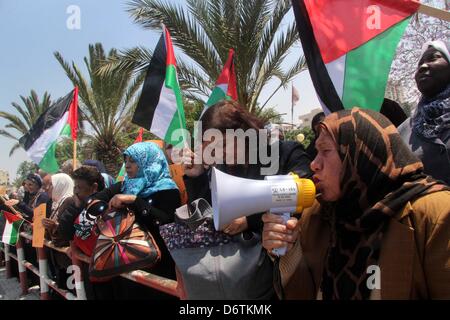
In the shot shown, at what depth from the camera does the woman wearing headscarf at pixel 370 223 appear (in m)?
1.18

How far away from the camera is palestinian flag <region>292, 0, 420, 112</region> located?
2.40 meters

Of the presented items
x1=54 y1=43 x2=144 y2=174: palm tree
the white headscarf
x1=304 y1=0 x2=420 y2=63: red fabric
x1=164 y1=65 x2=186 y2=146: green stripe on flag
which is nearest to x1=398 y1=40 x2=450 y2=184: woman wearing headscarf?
x1=304 y1=0 x2=420 y2=63: red fabric

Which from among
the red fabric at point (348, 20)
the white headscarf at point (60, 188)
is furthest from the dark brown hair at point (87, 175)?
the red fabric at point (348, 20)

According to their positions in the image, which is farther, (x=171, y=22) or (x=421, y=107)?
(x=171, y=22)

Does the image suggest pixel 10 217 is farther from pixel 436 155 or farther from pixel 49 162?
pixel 436 155

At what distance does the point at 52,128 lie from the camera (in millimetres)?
5625

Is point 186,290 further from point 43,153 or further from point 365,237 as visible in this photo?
point 43,153

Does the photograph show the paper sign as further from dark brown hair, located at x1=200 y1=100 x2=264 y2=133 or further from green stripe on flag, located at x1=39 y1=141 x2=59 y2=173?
dark brown hair, located at x1=200 y1=100 x2=264 y2=133

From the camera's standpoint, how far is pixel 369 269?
1.26 meters

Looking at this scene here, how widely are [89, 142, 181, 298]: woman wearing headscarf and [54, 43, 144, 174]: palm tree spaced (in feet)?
30.0

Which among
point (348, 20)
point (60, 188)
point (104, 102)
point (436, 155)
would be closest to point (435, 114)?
point (436, 155)
